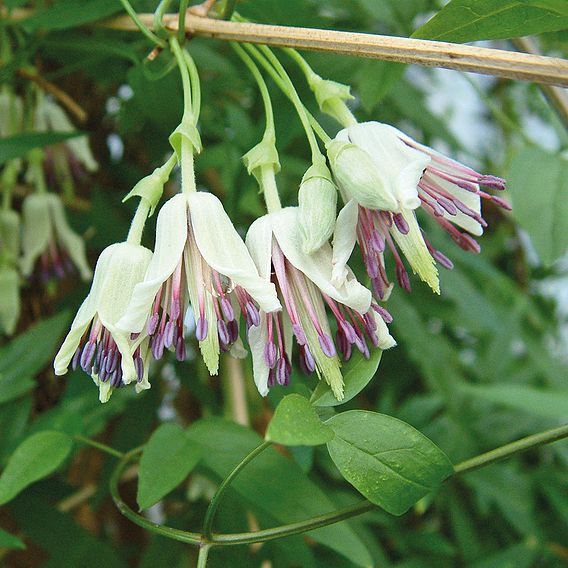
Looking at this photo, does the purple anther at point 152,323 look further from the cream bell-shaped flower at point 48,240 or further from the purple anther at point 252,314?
the cream bell-shaped flower at point 48,240

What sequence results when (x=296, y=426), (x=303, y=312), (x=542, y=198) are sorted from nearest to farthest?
1. (x=296, y=426)
2. (x=303, y=312)
3. (x=542, y=198)

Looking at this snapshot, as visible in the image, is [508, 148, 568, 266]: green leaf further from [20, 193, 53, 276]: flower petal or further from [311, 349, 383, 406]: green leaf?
[20, 193, 53, 276]: flower petal

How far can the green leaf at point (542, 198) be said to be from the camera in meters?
0.69

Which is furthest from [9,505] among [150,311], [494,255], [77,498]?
[494,255]

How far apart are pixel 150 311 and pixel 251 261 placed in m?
0.07

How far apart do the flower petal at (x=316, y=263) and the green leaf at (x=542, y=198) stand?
248 millimetres

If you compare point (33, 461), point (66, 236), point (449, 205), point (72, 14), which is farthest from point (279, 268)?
point (66, 236)

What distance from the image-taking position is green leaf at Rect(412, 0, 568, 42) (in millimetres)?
531

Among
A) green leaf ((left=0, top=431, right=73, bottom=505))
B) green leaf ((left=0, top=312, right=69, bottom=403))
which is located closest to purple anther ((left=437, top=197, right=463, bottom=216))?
green leaf ((left=0, top=431, right=73, bottom=505))

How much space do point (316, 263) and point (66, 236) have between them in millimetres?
520

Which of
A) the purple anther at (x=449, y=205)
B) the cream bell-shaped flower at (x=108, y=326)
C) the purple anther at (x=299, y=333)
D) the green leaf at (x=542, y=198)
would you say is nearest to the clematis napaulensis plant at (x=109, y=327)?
the cream bell-shaped flower at (x=108, y=326)

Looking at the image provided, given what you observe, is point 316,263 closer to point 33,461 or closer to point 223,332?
point 223,332

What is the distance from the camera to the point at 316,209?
0.51 metres

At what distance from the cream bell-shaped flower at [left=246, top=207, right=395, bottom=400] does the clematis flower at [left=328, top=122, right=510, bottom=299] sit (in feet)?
0.08
